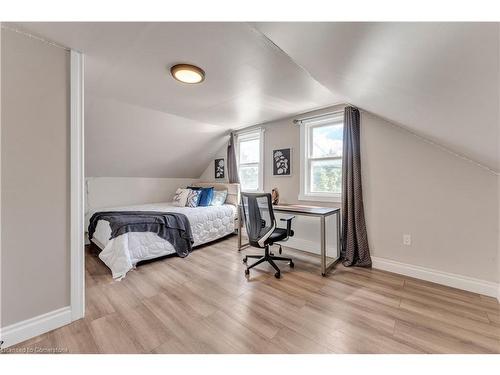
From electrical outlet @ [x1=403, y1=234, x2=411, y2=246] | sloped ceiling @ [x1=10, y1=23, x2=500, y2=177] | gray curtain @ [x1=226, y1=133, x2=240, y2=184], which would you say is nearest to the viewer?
sloped ceiling @ [x1=10, y1=23, x2=500, y2=177]

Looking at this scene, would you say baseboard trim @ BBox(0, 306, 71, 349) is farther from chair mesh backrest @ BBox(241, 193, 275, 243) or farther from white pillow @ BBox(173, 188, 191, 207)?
white pillow @ BBox(173, 188, 191, 207)

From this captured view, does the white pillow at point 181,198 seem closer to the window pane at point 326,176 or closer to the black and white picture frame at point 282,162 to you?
the black and white picture frame at point 282,162

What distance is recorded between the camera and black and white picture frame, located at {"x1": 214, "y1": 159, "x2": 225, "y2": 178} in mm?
4646

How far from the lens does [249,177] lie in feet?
13.7

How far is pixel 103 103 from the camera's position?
107 inches

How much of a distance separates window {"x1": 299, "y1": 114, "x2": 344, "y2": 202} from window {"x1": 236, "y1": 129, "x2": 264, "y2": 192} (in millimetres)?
888

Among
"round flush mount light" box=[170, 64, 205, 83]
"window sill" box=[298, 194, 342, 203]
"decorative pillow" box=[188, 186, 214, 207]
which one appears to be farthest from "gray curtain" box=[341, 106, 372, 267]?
"decorative pillow" box=[188, 186, 214, 207]

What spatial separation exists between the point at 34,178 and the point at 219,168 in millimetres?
3404

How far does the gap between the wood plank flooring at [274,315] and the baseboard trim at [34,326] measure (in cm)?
5

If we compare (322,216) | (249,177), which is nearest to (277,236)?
(322,216)

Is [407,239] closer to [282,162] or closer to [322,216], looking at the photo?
[322,216]
